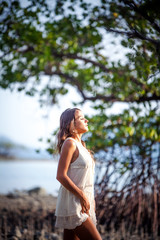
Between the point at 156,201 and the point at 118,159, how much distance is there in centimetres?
86

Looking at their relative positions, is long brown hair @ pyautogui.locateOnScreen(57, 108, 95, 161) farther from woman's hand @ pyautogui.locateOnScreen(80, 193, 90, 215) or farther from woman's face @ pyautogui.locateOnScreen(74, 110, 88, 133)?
woman's hand @ pyautogui.locateOnScreen(80, 193, 90, 215)

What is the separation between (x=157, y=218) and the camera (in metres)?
4.28

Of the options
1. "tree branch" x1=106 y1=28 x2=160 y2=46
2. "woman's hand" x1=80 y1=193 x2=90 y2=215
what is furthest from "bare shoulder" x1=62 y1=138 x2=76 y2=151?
"tree branch" x1=106 y1=28 x2=160 y2=46

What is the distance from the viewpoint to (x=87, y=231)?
78.6 inches

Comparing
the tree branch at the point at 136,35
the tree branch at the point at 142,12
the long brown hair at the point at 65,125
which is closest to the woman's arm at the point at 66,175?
the long brown hair at the point at 65,125

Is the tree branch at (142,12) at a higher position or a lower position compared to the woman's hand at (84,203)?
higher

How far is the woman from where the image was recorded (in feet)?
6.59

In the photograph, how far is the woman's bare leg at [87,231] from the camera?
6.53 feet

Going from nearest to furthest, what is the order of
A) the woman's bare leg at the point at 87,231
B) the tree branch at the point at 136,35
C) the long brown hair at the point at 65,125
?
1. the woman's bare leg at the point at 87,231
2. the long brown hair at the point at 65,125
3. the tree branch at the point at 136,35

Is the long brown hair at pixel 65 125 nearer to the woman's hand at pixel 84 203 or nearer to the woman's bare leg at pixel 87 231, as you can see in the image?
the woman's hand at pixel 84 203

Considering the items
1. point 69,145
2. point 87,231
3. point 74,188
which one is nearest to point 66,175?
point 74,188

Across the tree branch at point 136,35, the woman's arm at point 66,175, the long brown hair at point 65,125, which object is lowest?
the woman's arm at point 66,175

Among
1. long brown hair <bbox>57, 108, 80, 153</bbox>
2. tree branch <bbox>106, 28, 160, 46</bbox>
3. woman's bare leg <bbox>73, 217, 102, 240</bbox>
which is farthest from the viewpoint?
tree branch <bbox>106, 28, 160, 46</bbox>

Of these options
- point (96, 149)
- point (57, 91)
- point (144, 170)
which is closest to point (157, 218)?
point (144, 170)
